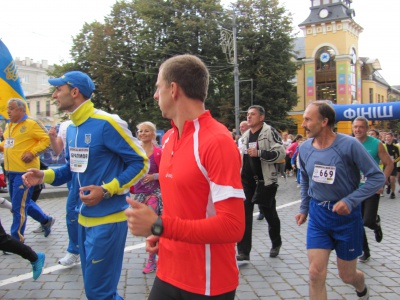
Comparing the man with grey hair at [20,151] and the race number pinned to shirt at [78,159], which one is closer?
the race number pinned to shirt at [78,159]

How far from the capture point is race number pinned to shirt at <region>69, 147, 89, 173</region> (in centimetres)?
314

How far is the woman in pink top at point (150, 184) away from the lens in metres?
5.04

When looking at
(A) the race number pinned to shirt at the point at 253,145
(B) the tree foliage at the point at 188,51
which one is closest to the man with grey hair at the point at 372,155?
(A) the race number pinned to shirt at the point at 253,145

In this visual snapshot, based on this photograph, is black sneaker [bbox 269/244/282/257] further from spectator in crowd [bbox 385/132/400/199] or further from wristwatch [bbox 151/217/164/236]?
spectator in crowd [bbox 385/132/400/199]

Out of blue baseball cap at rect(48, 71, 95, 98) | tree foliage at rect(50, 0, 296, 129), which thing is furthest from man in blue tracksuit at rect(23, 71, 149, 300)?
tree foliage at rect(50, 0, 296, 129)

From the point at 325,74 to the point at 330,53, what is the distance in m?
2.28

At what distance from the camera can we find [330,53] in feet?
145

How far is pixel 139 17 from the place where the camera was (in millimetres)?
33250

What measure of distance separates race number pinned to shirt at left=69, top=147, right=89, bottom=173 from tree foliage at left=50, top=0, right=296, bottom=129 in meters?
27.5

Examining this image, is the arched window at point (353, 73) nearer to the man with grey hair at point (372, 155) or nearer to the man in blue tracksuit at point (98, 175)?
the man with grey hair at point (372, 155)

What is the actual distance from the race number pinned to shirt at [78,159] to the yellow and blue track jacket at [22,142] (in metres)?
2.77

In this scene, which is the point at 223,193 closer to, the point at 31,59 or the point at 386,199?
the point at 386,199

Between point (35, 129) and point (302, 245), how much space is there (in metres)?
4.34

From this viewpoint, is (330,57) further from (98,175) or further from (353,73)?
(98,175)
